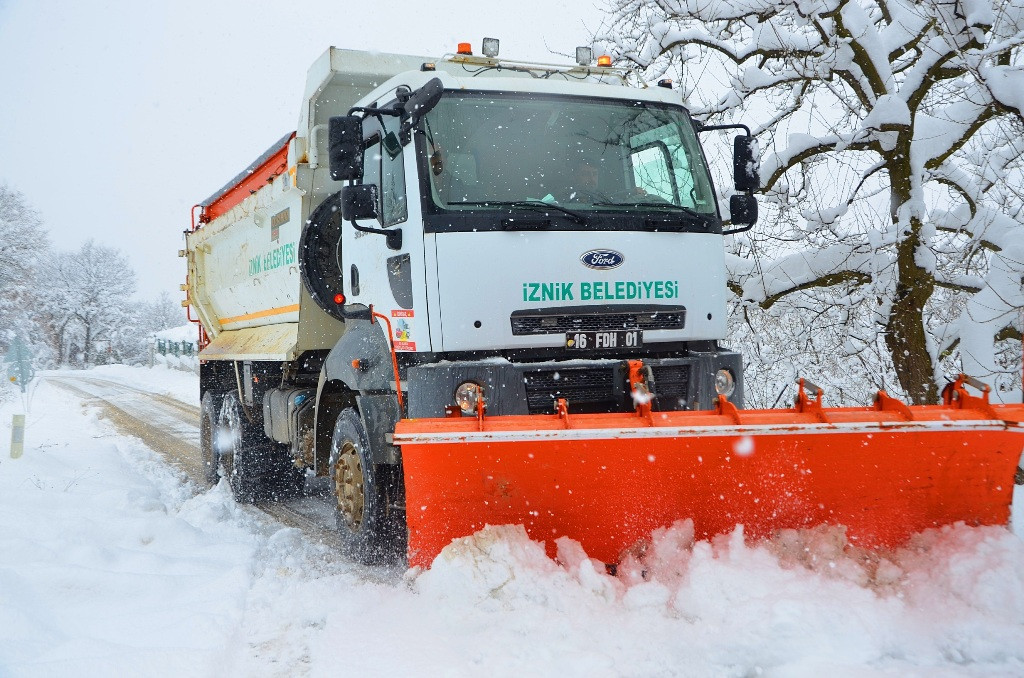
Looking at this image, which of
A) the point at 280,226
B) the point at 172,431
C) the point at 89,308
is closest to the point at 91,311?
the point at 89,308

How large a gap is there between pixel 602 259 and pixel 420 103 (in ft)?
4.11

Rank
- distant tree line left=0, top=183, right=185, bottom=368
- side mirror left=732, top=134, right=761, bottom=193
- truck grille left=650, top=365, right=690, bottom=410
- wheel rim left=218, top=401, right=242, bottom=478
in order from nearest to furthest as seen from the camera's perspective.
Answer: truck grille left=650, top=365, right=690, bottom=410, side mirror left=732, top=134, right=761, bottom=193, wheel rim left=218, top=401, right=242, bottom=478, distant tree line left=0, top=183, right=185, bottom=368

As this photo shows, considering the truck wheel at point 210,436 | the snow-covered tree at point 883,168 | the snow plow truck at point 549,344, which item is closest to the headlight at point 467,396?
the snow plow truck at point 549,344

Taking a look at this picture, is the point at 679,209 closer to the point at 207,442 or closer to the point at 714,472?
the point at 714,472

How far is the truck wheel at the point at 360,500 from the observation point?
188 inches

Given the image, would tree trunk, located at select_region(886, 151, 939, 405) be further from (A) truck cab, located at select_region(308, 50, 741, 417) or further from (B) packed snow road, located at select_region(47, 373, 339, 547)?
(B) packed snow road, located at select_region(47, 373, 339, 547)

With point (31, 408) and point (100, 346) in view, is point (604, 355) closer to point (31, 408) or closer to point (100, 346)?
point (31, 408)

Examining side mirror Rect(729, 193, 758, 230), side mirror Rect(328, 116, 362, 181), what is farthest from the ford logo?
side mirror Rect(328, 116, 362, 181)

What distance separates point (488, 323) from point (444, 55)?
2165mm

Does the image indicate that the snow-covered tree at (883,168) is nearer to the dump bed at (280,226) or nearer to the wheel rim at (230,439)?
the dump bed at (280,226)

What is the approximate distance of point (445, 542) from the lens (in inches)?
147

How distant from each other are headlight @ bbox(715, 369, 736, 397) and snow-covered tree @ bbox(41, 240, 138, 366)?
6587 centimetres

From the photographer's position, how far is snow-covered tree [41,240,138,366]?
62469 mm

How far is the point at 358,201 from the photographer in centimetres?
451
